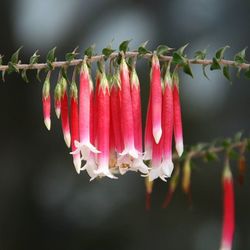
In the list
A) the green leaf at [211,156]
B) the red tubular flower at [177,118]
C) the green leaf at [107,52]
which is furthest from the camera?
the green leaf at [211,156]

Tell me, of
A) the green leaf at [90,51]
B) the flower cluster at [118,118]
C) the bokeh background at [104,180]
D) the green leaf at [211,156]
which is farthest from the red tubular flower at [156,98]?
the bokeh background at [104,180]

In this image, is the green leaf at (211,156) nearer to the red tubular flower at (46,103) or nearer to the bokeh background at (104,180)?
the red tubular flower at (46,103)

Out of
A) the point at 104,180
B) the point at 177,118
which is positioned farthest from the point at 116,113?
the point at 104,180

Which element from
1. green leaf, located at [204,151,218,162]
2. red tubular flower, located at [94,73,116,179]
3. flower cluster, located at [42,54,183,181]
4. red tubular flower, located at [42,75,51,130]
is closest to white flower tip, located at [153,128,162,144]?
flower cluster, located at [42,54,183,181]

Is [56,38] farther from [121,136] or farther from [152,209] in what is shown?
[121,136]

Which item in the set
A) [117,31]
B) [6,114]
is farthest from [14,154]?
[117,31]

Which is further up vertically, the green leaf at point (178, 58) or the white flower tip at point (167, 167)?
the green leaf at point (178, 58)

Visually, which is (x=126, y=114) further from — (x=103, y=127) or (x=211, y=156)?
(x=211, y=156)

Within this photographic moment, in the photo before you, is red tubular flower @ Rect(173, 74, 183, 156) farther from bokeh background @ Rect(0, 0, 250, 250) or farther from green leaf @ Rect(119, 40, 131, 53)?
bokeh background @ Rect(0, 0, 250, 250)
